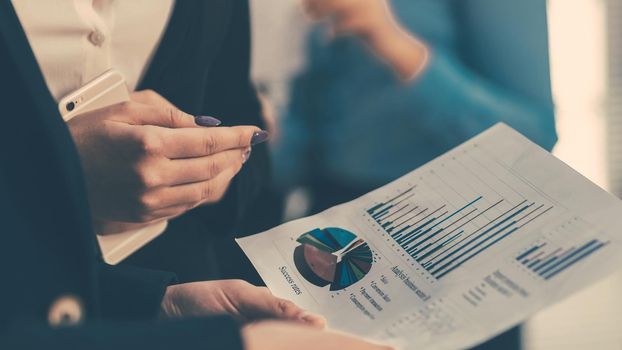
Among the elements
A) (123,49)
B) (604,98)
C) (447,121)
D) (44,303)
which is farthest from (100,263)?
(604,98)

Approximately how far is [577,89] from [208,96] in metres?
1.16

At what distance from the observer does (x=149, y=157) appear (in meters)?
0.53

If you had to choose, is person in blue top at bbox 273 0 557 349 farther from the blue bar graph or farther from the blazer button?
the blazer button

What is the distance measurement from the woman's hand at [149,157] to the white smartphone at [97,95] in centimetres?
1

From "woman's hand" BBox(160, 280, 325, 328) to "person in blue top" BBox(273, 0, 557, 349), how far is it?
1.88ft

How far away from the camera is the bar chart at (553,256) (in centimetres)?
42

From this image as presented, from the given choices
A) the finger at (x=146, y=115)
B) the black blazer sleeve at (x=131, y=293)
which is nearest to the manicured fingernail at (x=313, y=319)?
the black blazer sleeve at (x=131, y=293)

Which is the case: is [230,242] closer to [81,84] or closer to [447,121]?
[81,84]

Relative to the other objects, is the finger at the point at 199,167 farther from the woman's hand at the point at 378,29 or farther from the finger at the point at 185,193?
the woman's hand at the point at 378,29

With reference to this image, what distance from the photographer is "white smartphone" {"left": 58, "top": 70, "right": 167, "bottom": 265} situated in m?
0.57

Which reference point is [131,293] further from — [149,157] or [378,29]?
[378,29]

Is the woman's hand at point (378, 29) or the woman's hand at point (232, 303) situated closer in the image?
the woman's hand at point (232, 303)

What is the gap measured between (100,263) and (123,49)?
21cm

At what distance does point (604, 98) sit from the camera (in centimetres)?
174
